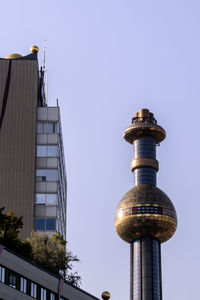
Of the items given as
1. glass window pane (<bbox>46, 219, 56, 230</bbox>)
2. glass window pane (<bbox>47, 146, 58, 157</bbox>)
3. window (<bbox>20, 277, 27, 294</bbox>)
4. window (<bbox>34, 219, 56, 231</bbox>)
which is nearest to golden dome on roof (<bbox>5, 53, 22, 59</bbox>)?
glass window pane (<bbox>47, 146, 58, 157</bbox>)

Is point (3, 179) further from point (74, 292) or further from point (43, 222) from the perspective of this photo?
point (74, 292)

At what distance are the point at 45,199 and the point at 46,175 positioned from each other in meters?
3.97

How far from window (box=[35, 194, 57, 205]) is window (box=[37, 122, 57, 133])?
1100 centimetres

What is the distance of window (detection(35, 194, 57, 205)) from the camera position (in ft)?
349

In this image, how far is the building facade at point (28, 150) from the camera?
347ft

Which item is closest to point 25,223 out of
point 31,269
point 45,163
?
→ point 45,163

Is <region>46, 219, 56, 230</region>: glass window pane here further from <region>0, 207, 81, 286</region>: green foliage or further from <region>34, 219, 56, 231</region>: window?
<region>0, 207, 81, 286</region>: green foliage

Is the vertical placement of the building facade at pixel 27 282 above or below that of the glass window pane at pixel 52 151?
below

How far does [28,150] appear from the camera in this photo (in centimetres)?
10994

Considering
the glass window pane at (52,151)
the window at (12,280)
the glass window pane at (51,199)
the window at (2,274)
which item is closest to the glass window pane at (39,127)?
the glass window pane at (52,151)

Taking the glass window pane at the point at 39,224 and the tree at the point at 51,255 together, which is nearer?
the tree at the point at 51,255

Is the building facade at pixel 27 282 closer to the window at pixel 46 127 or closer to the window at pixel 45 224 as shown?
the window at pixel 45 224

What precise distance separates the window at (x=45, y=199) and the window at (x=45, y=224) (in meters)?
2.83

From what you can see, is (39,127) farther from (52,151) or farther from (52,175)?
(52,175)
